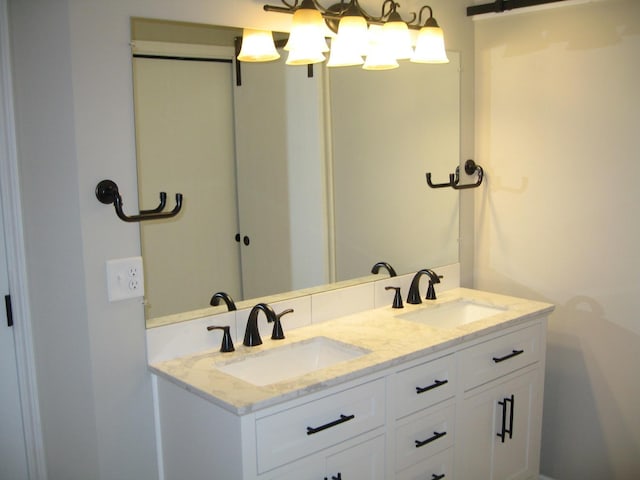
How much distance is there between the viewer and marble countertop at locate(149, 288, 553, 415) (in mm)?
1770

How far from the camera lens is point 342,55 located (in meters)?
2.32

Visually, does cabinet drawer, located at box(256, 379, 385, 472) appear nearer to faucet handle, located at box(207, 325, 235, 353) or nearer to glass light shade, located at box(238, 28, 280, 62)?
faucet handle, located at box(207, 325, 235, 353)

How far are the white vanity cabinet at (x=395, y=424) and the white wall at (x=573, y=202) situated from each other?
0.85 feet

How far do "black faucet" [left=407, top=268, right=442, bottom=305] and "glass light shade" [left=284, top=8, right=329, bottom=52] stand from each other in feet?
3.39

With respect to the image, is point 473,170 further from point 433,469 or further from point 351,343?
point 433,469

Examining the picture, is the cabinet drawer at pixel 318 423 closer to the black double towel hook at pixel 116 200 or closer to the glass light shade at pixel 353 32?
the black double towel hook at pixel 116 200

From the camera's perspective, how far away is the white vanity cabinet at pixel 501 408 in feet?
7.71

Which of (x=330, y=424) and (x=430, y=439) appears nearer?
(x=330, y=424)

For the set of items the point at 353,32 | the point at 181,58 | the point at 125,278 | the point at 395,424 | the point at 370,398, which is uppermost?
the point at 353,32

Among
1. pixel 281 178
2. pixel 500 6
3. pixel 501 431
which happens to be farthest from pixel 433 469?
pixel 500 6

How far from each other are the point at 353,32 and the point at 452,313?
3.95 ft

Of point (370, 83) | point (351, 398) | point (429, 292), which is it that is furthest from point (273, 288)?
point (370, 83)

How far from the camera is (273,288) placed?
7.75 feet

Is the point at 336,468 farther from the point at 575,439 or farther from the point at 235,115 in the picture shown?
the point at 575,439
